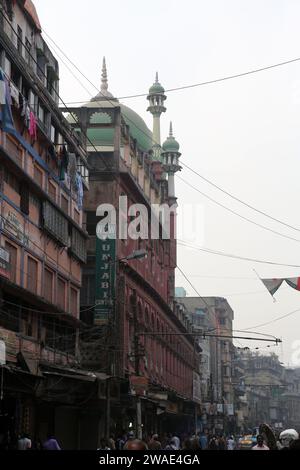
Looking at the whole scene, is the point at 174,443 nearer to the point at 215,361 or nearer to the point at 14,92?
the point at 14,92

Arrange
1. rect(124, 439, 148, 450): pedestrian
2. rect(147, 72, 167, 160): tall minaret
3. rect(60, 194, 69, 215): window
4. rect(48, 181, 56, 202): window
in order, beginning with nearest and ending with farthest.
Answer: rect(124, 439, 148, 450): pedestrian < rect(48, 181, 56, 202): window < rect(60, 194, 69, 215): window < rect(147, 72, 167, 160): tall minaret

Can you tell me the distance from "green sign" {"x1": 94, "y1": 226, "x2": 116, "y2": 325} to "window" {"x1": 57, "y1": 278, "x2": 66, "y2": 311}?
3.93m

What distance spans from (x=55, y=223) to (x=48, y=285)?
8.56 feet

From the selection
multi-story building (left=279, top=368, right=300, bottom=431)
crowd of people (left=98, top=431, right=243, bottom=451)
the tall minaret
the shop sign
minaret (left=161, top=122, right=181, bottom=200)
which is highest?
the tall minaret

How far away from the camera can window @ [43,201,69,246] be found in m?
31.4

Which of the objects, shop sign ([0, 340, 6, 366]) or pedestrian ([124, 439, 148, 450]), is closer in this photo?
pedestrian ([124, 439, 148, 450])

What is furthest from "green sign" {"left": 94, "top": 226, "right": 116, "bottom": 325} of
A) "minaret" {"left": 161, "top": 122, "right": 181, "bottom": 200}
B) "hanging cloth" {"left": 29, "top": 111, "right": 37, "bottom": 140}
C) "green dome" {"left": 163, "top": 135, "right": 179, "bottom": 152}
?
"green dome" {"left": 163, "top": 135, "right": 179, "bottom": 152}

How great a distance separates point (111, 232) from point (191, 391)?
38062mm

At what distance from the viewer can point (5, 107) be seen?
84.0ft

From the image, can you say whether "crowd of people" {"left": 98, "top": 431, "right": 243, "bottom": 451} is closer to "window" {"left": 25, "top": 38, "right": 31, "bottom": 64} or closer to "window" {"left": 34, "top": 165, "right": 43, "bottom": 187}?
"window" {"left": 34, "top": 165, "right": 43, "bottom": 187}

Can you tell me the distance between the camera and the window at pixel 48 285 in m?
31.9

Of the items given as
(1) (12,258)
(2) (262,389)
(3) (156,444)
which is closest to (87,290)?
(1) (12,258)
